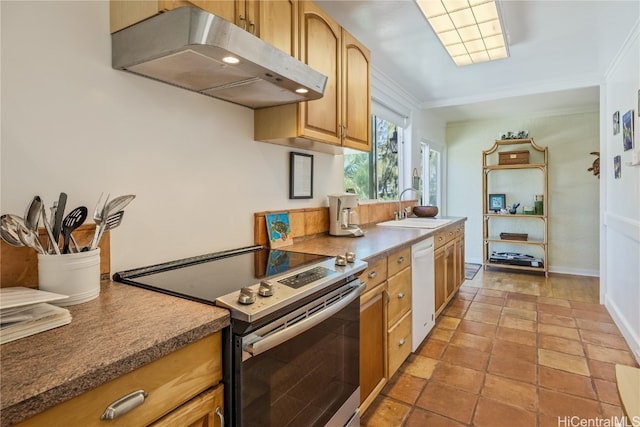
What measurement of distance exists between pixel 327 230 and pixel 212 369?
1583mm

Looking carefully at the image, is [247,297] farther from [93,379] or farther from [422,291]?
[422,291]

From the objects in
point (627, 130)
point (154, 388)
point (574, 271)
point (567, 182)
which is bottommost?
point (574, 271)

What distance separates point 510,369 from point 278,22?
242 centimetres

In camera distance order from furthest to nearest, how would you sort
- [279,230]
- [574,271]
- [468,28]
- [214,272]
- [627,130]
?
1. [574,271]
2. [627,130]
3. [468,28]
4. [279,230]
5. [214,272]

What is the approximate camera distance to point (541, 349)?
2475mm

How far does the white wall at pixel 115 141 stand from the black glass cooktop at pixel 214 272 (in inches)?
2.0

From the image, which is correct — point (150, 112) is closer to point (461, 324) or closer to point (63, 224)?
point (63, 224)

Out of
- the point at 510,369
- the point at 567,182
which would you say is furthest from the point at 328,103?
the point at 567,182

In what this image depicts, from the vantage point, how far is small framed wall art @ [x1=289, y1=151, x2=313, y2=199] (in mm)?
2117

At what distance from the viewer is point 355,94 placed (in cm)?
216

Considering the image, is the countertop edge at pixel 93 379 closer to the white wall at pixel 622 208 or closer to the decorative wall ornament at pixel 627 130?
the white wall at pixel 622 208

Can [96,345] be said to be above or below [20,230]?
below

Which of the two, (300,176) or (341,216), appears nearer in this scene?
(300,176)

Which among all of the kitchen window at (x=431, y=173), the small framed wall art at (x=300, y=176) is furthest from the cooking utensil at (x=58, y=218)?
the kitchen window at (x=431, y=173)
